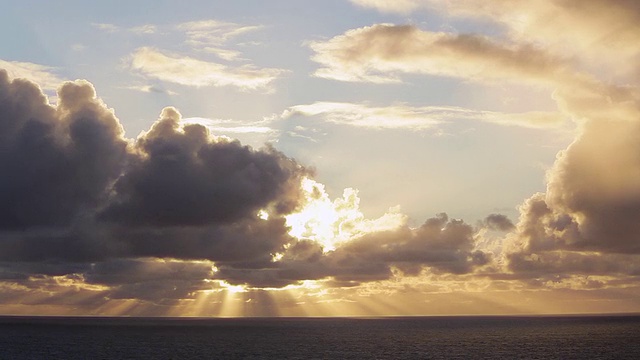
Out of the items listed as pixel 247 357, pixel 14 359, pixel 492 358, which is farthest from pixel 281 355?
pixel 14 359

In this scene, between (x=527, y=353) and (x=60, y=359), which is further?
(x=527, y=353)

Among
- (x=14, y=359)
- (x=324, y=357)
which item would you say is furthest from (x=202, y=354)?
(x=14, y=359)

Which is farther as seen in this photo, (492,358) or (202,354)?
(202,354)

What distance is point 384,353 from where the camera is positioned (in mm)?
199500

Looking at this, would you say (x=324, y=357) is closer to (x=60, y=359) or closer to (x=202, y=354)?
(x=202, y=354)

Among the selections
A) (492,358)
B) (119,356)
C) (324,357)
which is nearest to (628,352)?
(492,358)

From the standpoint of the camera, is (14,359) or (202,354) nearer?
(14,359)

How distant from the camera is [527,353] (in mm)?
197625

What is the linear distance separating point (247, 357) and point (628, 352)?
4156 inches

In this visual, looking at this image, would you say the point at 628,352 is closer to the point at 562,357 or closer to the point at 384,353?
the point at 562,357

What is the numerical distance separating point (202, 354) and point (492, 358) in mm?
78559

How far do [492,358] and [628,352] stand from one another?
149ft

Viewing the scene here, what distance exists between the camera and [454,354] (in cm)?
19562

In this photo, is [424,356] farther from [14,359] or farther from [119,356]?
[14,359]
